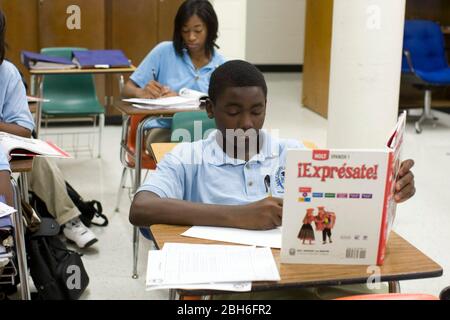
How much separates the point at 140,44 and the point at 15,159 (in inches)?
150

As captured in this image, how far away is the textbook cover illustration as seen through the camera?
1.53 m

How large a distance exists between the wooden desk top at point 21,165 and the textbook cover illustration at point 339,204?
4.20 ft

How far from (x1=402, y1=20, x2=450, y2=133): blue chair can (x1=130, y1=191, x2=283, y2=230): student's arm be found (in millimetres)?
5149

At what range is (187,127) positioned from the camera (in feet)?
10.8

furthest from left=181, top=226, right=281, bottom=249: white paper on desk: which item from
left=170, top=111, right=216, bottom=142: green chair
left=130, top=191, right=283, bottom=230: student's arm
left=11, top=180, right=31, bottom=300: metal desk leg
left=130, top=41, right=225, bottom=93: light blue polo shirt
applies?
left=130, top=41, right=225, bottom=93: light blue polo shirt

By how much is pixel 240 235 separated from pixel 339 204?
30cm

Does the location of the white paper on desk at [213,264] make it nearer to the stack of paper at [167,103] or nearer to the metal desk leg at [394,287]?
the metal desk leg at [394,287]

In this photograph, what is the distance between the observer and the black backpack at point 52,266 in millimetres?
2859

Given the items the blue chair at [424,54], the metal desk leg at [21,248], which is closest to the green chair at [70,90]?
the metal desk leg at [21,248]

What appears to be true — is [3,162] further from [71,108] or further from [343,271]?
[71,108]

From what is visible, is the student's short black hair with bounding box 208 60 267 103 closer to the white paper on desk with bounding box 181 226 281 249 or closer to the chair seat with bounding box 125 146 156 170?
the white paper on desk with bounding box 181 226 281 249

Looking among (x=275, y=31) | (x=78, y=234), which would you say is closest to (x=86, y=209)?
(x=78, y=234)
